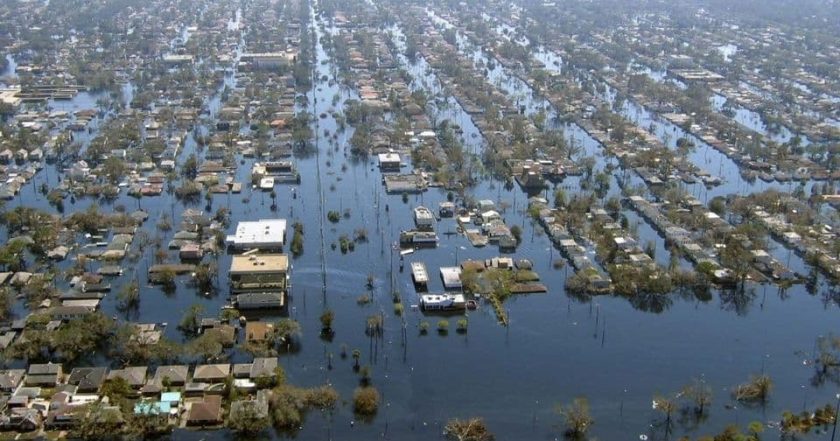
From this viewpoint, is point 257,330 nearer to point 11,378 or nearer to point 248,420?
point 248,420

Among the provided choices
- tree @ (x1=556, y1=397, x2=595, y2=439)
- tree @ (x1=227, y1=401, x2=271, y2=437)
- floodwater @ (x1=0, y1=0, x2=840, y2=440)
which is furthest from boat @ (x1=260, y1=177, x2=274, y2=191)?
tree @ (x1=556, y1=397, x2=595, y2=439)

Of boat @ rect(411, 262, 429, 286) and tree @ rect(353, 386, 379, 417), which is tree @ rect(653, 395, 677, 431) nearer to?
tree @ rect(353, 386, 379, 417)

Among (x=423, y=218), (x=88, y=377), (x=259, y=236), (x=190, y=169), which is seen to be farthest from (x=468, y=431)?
(x=190, y=169)

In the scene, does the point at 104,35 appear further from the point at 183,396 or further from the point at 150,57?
the point at 183,396

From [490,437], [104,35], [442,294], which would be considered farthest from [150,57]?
[490,437]

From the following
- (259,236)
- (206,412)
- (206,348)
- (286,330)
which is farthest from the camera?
(259,236)

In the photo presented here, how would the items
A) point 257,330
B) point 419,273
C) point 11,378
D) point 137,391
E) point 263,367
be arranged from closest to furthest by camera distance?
1. point 137,391
2. point 11,378
3. point 263,367
4. point 257,330
5. point 419,273
